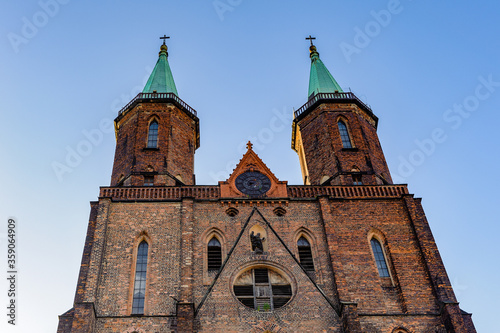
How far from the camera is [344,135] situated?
105ft

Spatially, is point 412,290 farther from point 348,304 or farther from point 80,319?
point 80,319

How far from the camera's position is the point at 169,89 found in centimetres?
3559

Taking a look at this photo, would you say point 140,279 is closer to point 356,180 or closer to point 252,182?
point 252,182

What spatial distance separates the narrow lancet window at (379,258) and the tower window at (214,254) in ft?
20.6

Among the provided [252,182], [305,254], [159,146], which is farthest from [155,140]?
[305,254]

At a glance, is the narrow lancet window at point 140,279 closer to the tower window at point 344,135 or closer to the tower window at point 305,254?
the tower window at point 305,254

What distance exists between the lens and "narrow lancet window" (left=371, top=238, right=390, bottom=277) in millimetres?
24922

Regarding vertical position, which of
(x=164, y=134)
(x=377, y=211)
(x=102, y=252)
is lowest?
(x=102, y=252)

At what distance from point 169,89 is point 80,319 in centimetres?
1693

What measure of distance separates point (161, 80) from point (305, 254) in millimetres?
15611

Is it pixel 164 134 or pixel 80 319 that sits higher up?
pixel 164 134

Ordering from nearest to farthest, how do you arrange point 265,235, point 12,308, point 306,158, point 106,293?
1. point 12,308
2. point 106,293
3. point 265,235
4. point 306,158

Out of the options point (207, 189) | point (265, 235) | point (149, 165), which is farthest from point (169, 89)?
point (265, 235)

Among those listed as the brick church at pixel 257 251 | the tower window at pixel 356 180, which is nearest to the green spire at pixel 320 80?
the brick church at pixel 257 251
